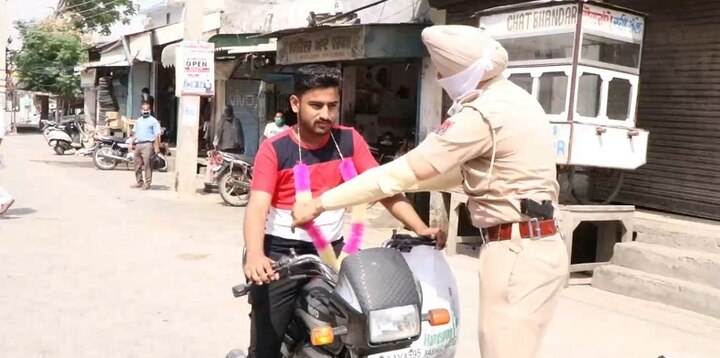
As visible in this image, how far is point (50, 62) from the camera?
37.2 m

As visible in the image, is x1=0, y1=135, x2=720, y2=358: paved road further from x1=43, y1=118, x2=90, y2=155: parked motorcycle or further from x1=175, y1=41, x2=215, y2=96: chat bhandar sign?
x1=43, y1=118, x2=90, y2=155: parked motorcycle

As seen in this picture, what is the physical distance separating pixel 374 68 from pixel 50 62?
28044mm

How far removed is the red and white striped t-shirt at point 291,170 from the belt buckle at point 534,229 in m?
0.85

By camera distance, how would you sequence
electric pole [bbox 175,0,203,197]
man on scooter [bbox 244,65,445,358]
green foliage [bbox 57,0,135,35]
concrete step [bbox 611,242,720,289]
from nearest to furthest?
man on scooter [bbox 244,65,445,358], concrete step [bbox 611,242,720,289], electric pole [bbox 175,0,203,197], green foliage [bbox 57,0,135,35]

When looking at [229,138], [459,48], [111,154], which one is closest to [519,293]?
[459,48]

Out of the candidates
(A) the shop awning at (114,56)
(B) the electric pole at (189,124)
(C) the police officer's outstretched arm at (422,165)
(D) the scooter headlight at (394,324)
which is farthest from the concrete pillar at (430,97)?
(A) the shop awning at (114,56)

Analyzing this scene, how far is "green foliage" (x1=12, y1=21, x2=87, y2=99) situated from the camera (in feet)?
120

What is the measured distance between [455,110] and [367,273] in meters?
0.68

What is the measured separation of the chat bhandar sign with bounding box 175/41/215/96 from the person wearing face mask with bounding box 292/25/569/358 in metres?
10.2

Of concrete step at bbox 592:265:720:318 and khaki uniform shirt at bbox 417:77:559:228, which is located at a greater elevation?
khaki uniform shirt at bbox 417:77:559:228

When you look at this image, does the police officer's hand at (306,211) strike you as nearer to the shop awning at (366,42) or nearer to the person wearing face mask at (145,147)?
the shop awning at (366,42)

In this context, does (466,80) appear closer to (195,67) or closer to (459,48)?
(459,48)

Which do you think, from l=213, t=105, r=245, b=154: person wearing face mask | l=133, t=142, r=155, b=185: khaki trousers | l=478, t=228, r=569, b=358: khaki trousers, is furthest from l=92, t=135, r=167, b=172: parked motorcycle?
l=478, t=228, r=569, b=358: khaki trousers

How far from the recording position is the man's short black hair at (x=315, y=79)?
298 centimetres
